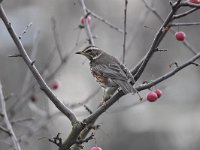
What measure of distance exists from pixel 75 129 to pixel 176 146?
1110cm

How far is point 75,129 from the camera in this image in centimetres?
299

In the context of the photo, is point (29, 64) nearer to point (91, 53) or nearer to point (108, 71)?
point (108, 71)

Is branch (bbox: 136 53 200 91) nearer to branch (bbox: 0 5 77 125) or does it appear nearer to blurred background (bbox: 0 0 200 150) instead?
branch (bbox: 0 5 77 125)

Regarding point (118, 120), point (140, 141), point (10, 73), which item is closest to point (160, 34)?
point (10, 73)

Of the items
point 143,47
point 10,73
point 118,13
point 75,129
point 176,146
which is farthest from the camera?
point 118,13

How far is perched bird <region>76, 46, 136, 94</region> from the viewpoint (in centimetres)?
340

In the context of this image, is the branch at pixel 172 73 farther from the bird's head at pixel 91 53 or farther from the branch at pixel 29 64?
the bird's head at pixel 91 53

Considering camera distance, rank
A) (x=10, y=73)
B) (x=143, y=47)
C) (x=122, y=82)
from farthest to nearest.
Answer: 1. (x=143, y=47)
2. (x=10, y=73)
3. (x=122, y=82)

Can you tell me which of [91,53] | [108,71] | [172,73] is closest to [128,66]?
[91,53]

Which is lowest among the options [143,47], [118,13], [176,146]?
[176,146]

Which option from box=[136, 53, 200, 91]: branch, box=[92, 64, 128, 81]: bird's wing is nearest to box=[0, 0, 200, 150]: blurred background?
box=[92, 64, 128, 81]: bird's wing

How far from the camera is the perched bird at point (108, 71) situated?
134 inches

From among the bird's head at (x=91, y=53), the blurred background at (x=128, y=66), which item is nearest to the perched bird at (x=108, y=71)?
the bird's head at (x=91, y=53)

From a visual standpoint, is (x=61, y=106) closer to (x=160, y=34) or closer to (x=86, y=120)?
(x=86, y=120)
